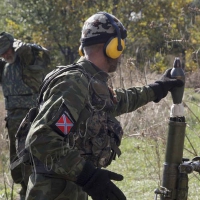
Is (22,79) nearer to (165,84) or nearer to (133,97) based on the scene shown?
(133,97)

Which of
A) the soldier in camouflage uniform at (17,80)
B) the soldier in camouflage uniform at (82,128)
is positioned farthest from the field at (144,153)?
the soldier in camouflage uniform at (82,128)

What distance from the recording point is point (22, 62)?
6840mm

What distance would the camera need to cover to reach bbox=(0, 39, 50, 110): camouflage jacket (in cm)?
674

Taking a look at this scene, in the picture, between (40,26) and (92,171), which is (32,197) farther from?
(40,26)

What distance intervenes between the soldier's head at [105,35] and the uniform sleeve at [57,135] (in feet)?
1.25

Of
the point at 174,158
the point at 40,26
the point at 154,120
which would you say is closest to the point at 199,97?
the point at 154,120

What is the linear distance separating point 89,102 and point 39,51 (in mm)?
3884

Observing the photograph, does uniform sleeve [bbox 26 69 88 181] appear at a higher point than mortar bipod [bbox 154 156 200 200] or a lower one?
higher

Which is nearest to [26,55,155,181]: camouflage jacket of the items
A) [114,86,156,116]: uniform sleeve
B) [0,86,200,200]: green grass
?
[114,86,156,116]: uniform sleeve

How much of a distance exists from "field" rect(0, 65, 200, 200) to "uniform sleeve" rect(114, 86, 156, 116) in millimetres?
1257

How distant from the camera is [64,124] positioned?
3.09 meters

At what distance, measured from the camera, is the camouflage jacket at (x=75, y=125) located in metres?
3.08

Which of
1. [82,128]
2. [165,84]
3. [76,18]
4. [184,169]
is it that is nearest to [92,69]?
[82,128]

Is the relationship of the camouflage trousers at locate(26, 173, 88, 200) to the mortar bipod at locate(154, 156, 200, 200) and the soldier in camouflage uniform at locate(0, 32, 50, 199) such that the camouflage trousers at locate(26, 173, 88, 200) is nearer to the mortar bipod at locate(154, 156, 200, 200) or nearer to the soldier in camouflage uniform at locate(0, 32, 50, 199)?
the mortar bipod at locate(154, 156, 200, 200)
